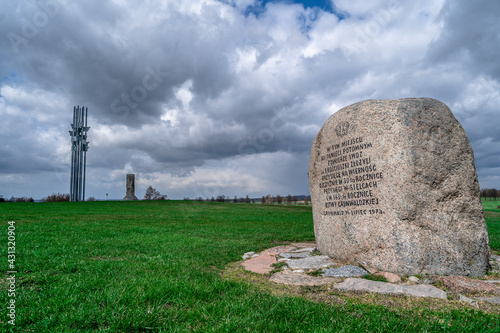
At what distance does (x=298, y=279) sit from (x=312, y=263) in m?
1.17

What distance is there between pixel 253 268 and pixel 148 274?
6.29ft

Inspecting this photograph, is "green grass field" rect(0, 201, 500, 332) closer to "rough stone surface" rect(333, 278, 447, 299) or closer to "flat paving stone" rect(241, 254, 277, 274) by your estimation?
"rough stone surface" rect(333, 278, 447, 299)

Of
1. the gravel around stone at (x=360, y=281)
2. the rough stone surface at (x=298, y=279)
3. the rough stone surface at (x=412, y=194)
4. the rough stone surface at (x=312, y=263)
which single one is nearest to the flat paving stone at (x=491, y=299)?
the gravel around stone at (x=360, y=281)

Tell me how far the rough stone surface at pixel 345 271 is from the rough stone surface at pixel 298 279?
34 centimetres

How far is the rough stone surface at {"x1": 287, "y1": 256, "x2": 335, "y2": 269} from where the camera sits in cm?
556

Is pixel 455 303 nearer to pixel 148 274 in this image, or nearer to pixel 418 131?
pixel 418 131

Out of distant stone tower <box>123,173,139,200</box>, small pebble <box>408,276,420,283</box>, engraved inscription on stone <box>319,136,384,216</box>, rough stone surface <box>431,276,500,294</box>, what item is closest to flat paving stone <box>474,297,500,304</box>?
rough stone surface <box>431,276,500,294</box>

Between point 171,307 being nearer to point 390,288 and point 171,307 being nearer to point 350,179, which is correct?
point 390,288

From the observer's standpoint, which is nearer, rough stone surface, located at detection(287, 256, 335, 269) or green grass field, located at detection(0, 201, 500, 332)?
green grass field, located at detection(0, 201, 500, 332)

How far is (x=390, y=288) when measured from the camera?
416cm

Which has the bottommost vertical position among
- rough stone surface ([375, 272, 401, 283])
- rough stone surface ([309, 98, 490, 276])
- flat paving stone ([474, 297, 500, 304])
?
flat paving stone ([474, 297, 500, 304])

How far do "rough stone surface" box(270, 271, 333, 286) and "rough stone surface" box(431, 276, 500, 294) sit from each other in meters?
1.70

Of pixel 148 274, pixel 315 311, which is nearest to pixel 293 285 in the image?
pixel 315 311

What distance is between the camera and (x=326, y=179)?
661 cm
